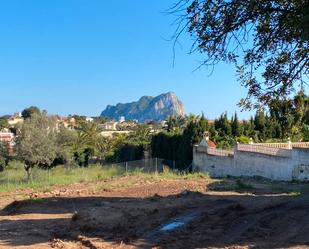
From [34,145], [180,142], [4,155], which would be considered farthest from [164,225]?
[4,155]

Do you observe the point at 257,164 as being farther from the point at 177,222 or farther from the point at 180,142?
the point at 177,222

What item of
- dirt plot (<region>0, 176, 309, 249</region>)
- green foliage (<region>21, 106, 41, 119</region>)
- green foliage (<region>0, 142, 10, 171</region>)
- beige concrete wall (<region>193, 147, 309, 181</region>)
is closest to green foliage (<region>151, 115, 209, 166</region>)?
beige concrete wall (<region>193, 147, 309, 181</region>)

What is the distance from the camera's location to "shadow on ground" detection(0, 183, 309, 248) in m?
8.88

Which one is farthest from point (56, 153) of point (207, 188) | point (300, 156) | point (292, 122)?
point (207, 188)

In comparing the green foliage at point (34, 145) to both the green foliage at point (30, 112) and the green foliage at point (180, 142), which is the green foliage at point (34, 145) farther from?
the green foliage at point (180, 142)

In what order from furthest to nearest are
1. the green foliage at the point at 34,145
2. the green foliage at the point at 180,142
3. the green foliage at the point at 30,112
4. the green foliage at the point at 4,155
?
the green foliage at the point at 30,112
the green foliage at the point at 4,155
the green foliage at the point at 180,142
the green foliage at the point at 34,145

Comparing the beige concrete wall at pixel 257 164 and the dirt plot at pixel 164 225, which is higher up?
the beige concrete wall at pixel 257 164

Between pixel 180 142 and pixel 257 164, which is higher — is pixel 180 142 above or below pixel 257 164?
above

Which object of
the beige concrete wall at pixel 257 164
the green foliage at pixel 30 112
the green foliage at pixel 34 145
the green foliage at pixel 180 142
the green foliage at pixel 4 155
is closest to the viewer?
the beige concrete wall at pixel 257 164

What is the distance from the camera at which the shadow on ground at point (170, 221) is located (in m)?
8.88

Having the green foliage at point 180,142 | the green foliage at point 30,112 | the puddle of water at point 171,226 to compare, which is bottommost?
the puddle of water at point 171,226

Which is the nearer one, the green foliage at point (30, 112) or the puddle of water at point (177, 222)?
the puddle of water at point (177, 222)

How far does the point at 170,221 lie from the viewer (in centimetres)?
1128

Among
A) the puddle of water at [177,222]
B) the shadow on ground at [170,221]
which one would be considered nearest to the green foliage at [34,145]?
the shadow on ground at [170,221]
